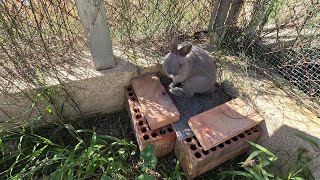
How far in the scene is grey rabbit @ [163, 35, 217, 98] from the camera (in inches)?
88.0

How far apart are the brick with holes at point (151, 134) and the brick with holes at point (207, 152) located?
0.31 feet

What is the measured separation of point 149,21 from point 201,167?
→ 56.2 inches

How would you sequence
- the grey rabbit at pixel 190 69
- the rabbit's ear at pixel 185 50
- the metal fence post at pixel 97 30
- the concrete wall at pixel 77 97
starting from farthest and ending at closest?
1. the concrete wall at pixel 77 97
2. the grey rabbit at pixel 190 69
3. the rabbit's ear at pixel 185 50
4. the metal fence post at pixel 97 30

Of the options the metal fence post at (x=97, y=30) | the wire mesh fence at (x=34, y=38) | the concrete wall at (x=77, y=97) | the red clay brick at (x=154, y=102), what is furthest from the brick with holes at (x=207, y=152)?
the wire mesh fence at (x=34, y=38)

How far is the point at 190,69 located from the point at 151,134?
64 cm

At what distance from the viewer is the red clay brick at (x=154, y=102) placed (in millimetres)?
2260

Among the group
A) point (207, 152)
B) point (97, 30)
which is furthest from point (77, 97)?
point (207, 152)

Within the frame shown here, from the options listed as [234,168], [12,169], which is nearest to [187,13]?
[234,168]

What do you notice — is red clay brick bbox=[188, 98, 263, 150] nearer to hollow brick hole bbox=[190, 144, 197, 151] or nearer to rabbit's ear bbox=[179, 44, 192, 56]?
hollow brick hole bbox=[190, 144, 197, 151]

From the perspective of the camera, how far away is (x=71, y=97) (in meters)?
2.51

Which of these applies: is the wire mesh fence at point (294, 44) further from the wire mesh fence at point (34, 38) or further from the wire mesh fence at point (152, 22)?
the wire mesh fence at point (34, 38)

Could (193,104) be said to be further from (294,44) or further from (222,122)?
(294,44)

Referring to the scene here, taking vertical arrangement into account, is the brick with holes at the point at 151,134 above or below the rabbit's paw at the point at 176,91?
below

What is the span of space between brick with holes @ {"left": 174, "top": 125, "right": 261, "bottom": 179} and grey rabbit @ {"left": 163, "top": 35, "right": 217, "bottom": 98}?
18.1 inches
